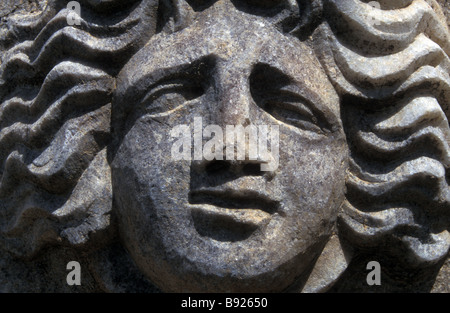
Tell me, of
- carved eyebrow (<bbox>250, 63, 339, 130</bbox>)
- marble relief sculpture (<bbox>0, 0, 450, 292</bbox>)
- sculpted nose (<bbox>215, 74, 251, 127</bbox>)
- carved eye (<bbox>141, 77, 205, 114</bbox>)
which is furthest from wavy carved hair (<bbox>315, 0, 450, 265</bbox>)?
carved eye (<bbox>141, 77, 205, 114</bbox>)

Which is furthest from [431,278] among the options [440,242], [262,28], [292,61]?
[262,28]

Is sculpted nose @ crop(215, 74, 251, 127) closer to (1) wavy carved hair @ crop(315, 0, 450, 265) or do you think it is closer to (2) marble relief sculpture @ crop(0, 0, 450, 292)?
(2) marble relief sculpture @ crop(0, 0, 450, 292)

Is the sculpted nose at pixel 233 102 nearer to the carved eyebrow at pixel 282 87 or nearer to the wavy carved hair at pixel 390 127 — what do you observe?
the carved eyebrow at pixel 282 87

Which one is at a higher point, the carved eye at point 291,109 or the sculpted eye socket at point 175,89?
the sculpted eye socket at point 175,89

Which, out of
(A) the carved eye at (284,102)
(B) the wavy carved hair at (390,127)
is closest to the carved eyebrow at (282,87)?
(A) the carved eye at (284,102)

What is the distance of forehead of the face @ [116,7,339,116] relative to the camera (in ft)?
6.02

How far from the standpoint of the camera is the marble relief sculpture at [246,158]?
1.79 m

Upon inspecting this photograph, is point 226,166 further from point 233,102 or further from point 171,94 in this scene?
point 171,94

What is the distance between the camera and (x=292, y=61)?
6.16 ft

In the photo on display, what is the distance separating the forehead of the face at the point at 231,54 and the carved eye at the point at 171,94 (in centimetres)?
3

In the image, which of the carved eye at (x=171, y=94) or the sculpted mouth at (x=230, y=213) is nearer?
the sculpted mouth at (x=230, y=213)

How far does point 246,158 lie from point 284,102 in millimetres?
236

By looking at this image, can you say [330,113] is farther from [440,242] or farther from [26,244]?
[26,244]

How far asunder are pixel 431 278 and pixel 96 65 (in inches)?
50.0
